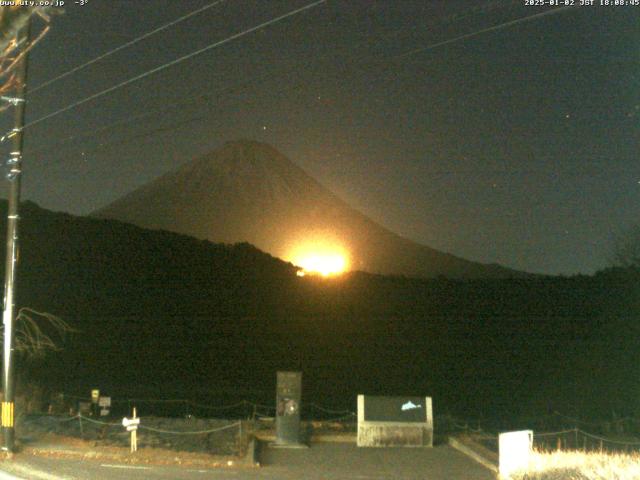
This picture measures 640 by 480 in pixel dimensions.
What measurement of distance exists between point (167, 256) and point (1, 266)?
2175 centimetres

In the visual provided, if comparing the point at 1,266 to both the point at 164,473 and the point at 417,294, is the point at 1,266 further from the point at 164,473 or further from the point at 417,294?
the point at 164,473

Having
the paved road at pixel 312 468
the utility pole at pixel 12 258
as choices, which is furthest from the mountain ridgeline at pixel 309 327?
the utility pole at pixel 12 258

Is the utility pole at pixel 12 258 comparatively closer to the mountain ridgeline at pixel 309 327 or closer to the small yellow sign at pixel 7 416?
the small yellow sign at pixel 7 416

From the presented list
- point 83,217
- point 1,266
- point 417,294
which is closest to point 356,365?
point 417,294

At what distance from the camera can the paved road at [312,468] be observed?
1357 centimetres

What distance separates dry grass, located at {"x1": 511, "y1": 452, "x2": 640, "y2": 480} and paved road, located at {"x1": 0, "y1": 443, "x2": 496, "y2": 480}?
1.87 meters

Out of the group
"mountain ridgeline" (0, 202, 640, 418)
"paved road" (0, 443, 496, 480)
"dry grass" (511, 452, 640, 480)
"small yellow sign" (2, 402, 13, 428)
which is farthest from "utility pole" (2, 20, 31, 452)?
"mountain ridgeline" (0, 202, 640, 418)

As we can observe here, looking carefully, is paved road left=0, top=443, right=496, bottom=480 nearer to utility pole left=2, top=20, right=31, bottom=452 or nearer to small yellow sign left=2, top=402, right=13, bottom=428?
small yellow sign left=2, top=402, right=13, bottom=428

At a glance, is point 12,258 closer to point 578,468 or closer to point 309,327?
point 578,468

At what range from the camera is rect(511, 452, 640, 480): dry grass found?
1047 cm

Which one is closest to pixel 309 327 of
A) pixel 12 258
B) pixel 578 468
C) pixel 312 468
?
pixel 312 468

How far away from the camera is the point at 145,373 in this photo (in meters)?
47.6

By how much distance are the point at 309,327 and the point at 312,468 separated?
147 ft

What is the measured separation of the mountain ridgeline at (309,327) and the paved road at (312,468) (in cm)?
2083
